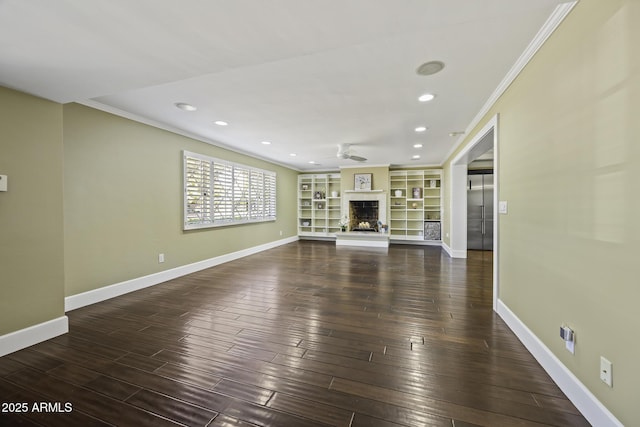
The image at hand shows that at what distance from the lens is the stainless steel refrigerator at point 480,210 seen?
6430 millimetres

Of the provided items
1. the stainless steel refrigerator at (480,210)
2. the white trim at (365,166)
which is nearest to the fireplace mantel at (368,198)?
the white trim at (365,166)

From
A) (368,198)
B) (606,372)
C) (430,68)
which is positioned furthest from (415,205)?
(606,372)

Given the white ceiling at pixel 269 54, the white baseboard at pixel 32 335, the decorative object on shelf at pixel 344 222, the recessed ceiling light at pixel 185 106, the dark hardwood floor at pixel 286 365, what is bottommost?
the dark hardwood floor at pixel 286 365

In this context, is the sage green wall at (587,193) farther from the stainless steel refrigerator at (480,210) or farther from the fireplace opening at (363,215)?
the fireplace opening at (363,215)

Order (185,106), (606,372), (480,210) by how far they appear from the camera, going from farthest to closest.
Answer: (480,210) → (185,106) → (606,372)

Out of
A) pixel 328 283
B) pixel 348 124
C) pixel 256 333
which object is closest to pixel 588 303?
pixel 256 333

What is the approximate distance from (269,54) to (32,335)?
A: 302cm

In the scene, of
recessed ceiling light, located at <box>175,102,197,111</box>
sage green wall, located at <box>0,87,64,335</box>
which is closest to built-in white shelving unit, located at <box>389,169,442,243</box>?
recessed ceiling light, located at <box>175,102,197,111</box>

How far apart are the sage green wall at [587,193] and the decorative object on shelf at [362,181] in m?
5.51

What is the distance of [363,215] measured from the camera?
815 centimetres

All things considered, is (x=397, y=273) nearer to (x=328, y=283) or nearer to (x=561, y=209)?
(x=328, y=283)

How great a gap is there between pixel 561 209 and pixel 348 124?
2861 mm

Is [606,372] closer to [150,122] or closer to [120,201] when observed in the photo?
[120,201]

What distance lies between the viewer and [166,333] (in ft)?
7.68
